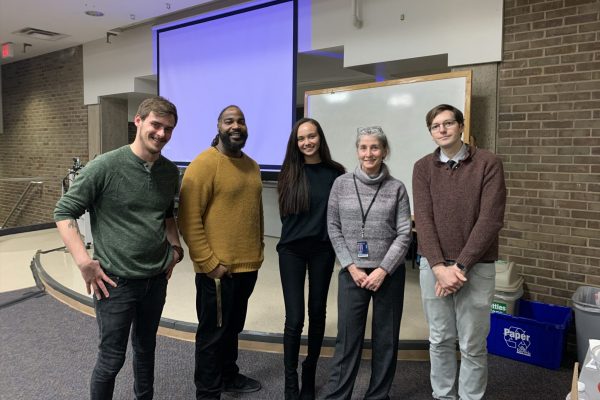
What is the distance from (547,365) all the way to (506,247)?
898 millimetres

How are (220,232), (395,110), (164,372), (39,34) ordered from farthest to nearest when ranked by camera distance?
1. (39,34)
2. (395,110)
3. (164,372)
4. (220,232)

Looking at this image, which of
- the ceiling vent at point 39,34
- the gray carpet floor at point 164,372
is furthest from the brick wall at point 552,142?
the ceiling vent at point 39,34

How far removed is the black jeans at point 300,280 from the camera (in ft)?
7.10

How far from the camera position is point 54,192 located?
7.71 meters

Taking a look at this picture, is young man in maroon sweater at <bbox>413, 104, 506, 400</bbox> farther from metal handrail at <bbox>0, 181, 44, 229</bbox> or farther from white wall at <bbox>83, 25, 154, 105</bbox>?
metal handrail at <bbox>0, 181, 44, 229</bbox>

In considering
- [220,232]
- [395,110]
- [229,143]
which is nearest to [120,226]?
[220,232]

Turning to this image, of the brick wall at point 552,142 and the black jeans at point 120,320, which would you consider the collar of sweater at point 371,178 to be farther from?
the brick wall at point 552,142

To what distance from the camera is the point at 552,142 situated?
10.4 feet

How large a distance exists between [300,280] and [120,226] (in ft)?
2.87

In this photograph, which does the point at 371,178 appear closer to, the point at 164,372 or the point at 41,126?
the point at 164,372

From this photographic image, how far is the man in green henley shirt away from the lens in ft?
5.54

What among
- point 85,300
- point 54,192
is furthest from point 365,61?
point 54,192

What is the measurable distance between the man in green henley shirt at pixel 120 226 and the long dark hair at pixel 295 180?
23.0 inches

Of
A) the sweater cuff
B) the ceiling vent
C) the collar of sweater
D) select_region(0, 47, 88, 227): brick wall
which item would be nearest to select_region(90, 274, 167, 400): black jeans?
the sweater cuff
